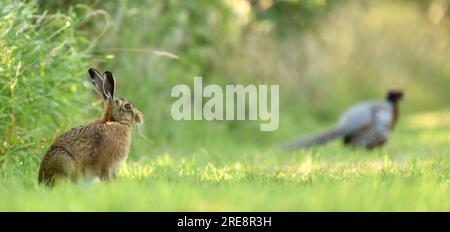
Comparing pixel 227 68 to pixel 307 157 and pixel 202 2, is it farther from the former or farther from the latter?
pixel 307 157

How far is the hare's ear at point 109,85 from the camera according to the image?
17.8ft

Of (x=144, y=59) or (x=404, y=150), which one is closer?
(x=404, y=150)

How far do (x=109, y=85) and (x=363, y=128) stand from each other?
5400 mm

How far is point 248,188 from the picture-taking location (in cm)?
484

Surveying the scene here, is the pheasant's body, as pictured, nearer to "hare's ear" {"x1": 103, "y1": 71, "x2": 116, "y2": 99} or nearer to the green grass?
the green grass

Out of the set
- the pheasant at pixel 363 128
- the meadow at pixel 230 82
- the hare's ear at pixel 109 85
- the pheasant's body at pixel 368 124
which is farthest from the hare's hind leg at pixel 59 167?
the pheasant's body at pixel 368 124

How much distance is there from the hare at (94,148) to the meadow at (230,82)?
183 millimetres

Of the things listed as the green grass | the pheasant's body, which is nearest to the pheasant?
the pheasant's body

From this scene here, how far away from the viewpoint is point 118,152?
210 inches

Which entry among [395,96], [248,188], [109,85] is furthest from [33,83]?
[395,96]

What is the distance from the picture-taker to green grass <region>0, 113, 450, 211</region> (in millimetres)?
4273

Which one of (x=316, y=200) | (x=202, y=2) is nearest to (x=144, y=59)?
(x=202, y=2)

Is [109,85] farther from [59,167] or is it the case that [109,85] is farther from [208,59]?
[208,59]
